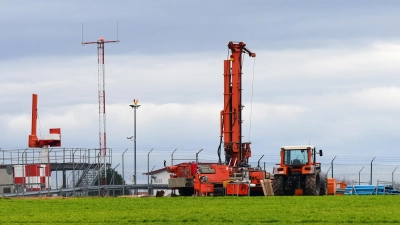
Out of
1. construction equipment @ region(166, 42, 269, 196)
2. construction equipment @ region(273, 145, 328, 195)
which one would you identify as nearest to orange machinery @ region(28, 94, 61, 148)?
construction equipment @ region(166, 42, 269, 196)

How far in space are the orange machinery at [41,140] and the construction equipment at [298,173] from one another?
2505cm

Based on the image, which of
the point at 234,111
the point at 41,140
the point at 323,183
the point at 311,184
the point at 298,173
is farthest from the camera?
the point at 41,140

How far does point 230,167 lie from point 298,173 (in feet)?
14.8

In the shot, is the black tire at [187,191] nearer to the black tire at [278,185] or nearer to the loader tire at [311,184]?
the black tire at [278,185]

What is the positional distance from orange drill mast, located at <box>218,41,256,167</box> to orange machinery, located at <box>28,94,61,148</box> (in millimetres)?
19803

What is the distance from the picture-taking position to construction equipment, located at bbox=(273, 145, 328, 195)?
46.1 meters

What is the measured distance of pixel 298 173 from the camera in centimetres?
4688

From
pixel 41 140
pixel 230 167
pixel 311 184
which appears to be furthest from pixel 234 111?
pixel 41 140

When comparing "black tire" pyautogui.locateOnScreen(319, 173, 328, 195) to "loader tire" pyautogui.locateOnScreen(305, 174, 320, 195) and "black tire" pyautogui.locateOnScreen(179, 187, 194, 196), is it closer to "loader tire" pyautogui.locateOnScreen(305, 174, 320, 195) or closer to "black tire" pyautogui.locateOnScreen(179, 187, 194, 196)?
"loader tire" pyautogui.locateOnScreen(305, 174, 320, 195)

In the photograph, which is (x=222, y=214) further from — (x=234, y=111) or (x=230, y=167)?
(x=234, y=111)

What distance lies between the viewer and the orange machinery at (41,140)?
67438mm

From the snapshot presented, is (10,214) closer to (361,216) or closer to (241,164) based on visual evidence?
(361,216)

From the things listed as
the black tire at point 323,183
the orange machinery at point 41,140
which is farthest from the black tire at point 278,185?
the orange machinery at point 41,140

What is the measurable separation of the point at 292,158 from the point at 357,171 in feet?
39.3
